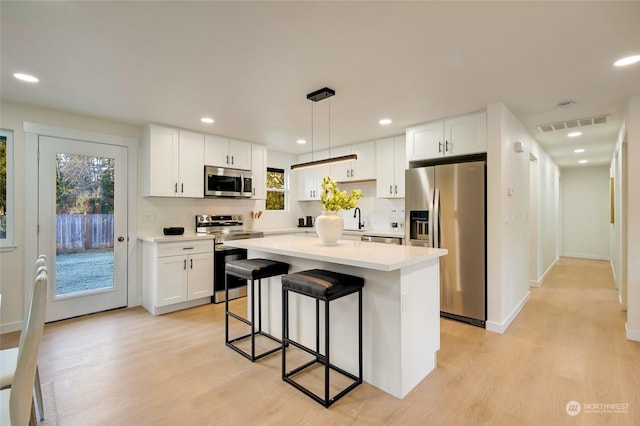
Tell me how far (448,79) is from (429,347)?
7.24ft

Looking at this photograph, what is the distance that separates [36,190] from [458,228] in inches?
184

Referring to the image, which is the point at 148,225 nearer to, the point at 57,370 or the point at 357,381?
the point at 57,370

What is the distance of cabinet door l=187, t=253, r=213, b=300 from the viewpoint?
3973mm

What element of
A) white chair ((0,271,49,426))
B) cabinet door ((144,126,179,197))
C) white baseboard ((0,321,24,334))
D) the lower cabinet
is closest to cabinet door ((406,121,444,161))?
the lower cabinet

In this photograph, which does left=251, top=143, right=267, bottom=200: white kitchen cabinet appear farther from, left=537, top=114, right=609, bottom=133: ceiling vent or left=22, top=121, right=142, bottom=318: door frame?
left=537, top=114, right=609, bottom=133: ceiling vent

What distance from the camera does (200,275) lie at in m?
4.06

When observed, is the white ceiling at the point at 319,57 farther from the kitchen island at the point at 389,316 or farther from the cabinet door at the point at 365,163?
the kitchen island at the point at 389,316

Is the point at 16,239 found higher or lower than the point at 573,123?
lower

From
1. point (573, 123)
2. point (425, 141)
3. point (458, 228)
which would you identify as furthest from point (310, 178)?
point (573, 123)

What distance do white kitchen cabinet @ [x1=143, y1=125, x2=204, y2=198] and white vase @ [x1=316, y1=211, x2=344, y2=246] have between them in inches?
93.6

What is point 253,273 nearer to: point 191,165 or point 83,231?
point 191,165

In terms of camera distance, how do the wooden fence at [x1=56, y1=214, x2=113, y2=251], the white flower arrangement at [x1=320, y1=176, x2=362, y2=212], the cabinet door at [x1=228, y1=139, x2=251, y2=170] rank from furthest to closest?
the cabinet door at [x1=228, y1=139, x2=251, y2=170] < the wooden fence at [x1=56, y1=214, x2=113, y2=251] < the white flower arrangement at [x1=320, y1=176, x2=362, y2=212]

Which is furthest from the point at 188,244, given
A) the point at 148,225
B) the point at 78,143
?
the point at 78,143

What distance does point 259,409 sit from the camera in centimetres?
196
